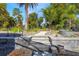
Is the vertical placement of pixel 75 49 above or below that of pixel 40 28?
below

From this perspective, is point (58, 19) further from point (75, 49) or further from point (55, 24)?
point (75, 49)

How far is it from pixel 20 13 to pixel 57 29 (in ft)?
Result: 1.42

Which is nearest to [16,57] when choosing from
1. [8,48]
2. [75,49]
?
[8,48]

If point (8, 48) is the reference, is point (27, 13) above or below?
above

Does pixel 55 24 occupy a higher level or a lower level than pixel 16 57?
higher

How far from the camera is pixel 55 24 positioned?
104 inches

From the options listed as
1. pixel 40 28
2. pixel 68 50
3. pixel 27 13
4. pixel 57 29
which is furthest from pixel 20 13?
pixel 68 50

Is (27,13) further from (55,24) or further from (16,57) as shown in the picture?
(16,57)

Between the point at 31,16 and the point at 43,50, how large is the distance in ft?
1.27

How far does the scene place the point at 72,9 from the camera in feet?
8.61

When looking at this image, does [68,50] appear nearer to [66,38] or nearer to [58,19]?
[66,38]

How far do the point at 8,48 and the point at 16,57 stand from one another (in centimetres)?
13

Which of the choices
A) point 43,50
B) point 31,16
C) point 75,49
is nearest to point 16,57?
point 43,50

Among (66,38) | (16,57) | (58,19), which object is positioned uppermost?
(58,19)
